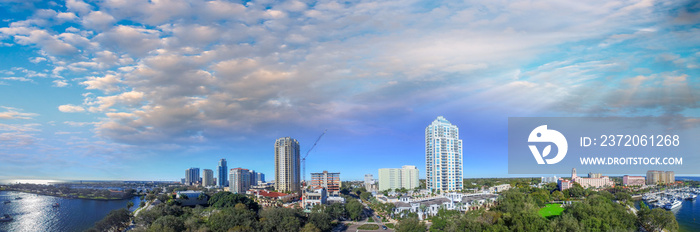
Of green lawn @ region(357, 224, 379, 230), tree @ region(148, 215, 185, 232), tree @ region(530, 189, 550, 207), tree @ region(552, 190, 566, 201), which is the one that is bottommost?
tree @ region(552, 190, 566, 201)

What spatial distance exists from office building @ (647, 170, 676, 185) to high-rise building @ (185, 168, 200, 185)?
264 ft

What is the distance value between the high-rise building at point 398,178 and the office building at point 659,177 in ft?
116

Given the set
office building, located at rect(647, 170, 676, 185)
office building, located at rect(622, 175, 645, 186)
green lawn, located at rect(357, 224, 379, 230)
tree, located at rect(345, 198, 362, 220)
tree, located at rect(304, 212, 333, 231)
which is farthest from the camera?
office building, located at rect(647, 170, 676, 185)

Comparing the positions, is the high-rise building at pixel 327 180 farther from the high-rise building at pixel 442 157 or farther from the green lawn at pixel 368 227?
the green lawn at pixel 368 227

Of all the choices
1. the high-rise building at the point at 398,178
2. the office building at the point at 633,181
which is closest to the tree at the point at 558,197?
the high-rise building at the point at 398,178

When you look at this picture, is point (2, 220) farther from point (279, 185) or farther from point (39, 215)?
point (279, 185)

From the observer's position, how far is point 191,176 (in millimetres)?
80125

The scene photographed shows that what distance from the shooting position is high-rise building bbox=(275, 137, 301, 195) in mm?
45656

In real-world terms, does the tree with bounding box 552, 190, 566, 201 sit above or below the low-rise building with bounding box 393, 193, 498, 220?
below

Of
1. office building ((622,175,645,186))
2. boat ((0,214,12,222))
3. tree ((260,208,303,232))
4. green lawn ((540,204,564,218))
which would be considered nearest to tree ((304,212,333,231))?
tree ((260,208,303,232))

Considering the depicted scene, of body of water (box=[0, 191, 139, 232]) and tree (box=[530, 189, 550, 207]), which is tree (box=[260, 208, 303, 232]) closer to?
body of water (box=[0, 191, 139, 232])

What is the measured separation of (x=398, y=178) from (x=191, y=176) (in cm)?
5046

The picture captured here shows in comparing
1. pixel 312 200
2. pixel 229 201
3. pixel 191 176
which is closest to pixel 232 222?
pixel 229 201

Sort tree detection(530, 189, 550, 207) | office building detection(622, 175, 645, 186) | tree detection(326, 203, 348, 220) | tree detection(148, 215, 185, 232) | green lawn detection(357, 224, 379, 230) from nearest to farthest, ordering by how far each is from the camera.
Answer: tree detection(148, 215, 185, 232) < green lawn detection(357, 224, 379, 230) < tree detection(326, 203, 348, 220) < tree detection(530, 189, 550, 207) < office building detection(622, 175, 645, 186)
